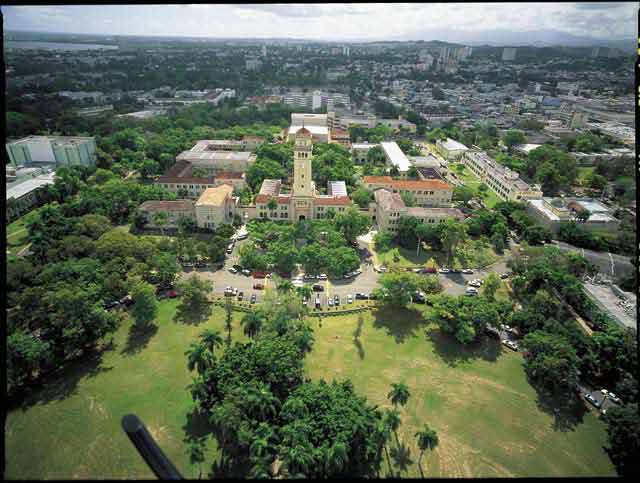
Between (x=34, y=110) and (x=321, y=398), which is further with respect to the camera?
(x=34, y=110)

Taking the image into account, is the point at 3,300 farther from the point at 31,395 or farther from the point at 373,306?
the point at 373,306

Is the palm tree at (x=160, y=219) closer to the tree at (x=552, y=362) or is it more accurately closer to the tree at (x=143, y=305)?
the tree at (x=143, y=305)

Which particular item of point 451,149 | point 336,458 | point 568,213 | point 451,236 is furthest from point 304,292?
point 451,149

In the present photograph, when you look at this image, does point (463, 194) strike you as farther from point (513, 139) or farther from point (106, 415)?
point (106, 415)

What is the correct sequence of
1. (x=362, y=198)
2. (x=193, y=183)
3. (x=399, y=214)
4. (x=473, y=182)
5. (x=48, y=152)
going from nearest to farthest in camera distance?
(x=399, y=214), (x=362, y=198), (x=193, y=183), (x=48, y=152), (x=473, y=182)

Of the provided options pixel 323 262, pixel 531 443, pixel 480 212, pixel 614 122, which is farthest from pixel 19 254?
pixel 614 122

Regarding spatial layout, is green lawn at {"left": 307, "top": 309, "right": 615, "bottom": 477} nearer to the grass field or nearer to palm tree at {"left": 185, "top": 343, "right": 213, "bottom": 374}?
the grass field

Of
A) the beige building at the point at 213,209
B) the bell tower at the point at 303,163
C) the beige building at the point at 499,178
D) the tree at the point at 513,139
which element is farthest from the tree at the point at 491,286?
the tree at the point at 513,139
